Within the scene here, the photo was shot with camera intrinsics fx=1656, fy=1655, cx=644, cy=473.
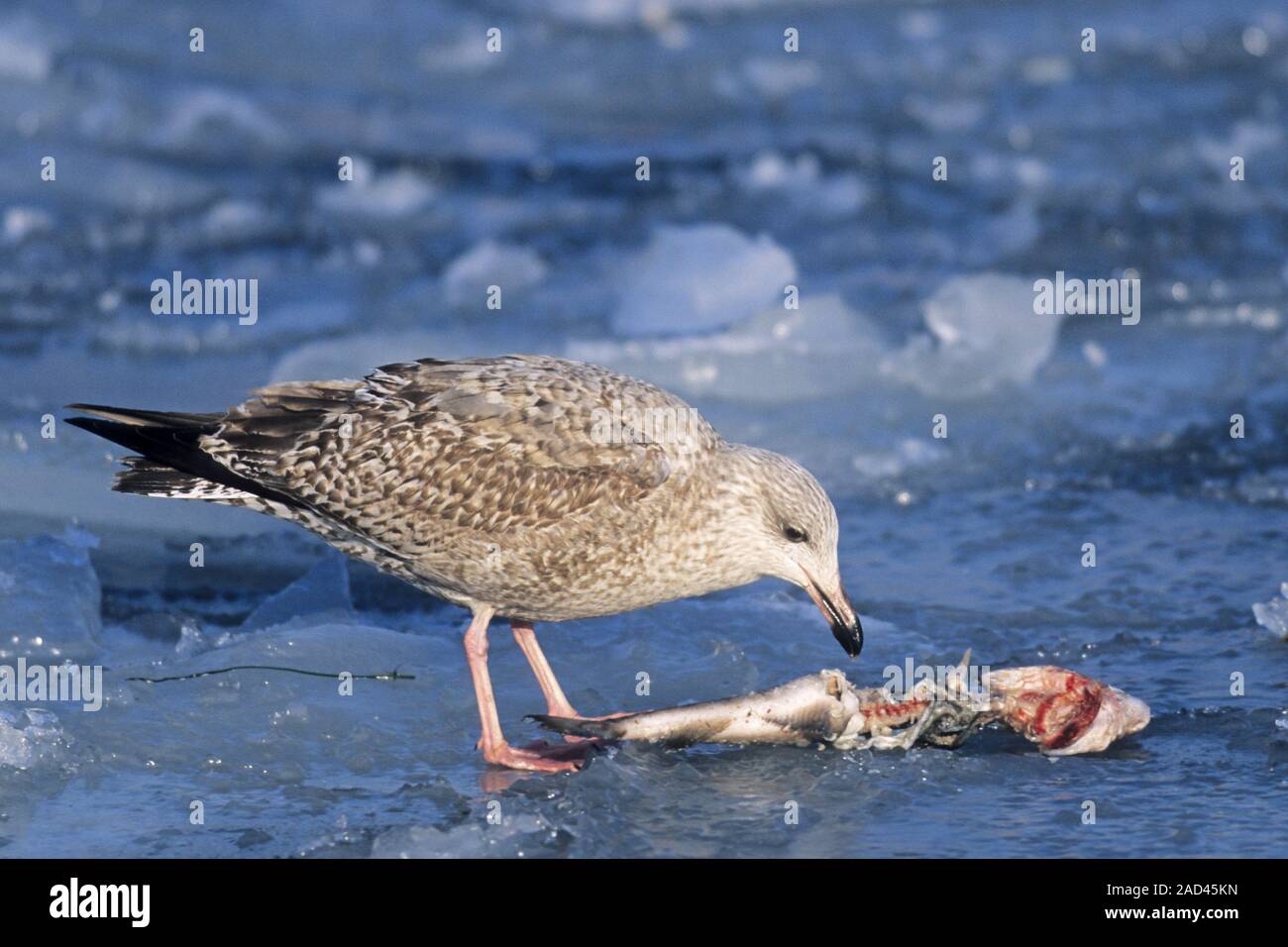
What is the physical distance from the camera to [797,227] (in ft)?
36.5

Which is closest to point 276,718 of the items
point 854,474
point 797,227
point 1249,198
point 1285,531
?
point 854,474

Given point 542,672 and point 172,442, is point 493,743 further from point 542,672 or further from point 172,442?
point 172,442

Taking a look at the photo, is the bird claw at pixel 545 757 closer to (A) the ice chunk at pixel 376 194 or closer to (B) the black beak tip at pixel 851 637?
(B) the black beak tip at pixel 851 637

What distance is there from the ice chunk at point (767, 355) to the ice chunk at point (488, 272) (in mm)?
1100

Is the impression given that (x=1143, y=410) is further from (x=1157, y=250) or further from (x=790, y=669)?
(x=790, y=669)

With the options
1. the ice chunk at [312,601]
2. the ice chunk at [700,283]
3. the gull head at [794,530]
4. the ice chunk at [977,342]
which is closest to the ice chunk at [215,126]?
the ice chunk at [700,283]

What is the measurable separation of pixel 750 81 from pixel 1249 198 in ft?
13.0

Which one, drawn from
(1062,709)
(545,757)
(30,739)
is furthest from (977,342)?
(30,739)

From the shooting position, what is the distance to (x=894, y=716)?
507 cm

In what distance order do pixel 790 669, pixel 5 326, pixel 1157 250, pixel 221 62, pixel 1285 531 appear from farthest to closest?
pixel 221 62 < pixel 1157 250 < pixel 5 326 < pixel 1285 531 < pixel 790 669

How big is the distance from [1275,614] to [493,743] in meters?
2.88

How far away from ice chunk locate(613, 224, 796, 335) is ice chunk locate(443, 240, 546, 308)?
66 centimetres

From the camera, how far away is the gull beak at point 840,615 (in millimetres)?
5359

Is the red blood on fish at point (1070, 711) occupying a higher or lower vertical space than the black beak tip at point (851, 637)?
lower
